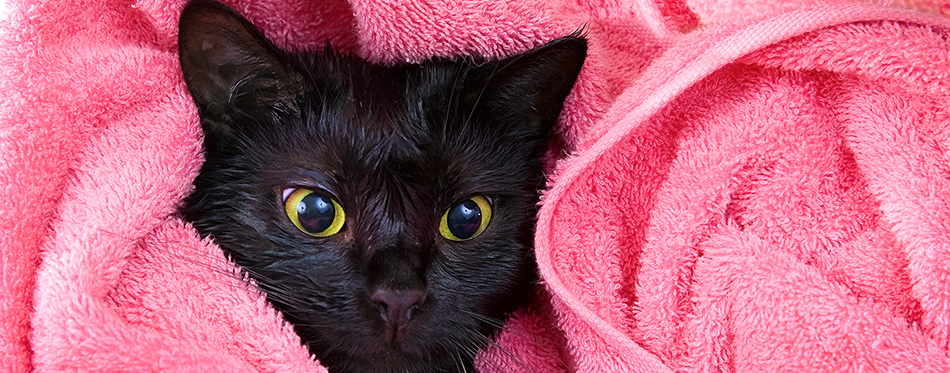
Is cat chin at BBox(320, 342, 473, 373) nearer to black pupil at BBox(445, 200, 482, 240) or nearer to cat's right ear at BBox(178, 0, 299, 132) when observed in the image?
black pupil at BBox(445, 200, 482, 240)

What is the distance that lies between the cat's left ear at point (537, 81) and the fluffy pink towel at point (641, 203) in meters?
0.08

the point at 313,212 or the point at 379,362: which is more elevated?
the point at 313,212

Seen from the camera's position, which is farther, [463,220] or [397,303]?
[463,220]

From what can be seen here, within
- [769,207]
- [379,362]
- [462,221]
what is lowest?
[379,362]

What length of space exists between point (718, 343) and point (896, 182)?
1.12ft

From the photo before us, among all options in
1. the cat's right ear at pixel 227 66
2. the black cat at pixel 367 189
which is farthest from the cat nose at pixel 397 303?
the cat's right ear at pixel 227 66

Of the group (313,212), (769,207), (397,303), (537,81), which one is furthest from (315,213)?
(769,207)

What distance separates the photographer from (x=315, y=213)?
3.39 ft

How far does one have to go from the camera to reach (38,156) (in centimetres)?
95

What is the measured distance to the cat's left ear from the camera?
1089mm

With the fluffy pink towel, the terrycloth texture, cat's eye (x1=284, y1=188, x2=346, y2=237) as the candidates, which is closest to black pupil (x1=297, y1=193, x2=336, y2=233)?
cat's eye (x1=284, y1=188, x2=346, y2=237)

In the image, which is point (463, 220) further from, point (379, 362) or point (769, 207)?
point (769, 207)

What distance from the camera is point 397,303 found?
37.5 inches

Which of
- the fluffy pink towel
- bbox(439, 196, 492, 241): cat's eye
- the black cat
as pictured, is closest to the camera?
the fluffy pink towel
